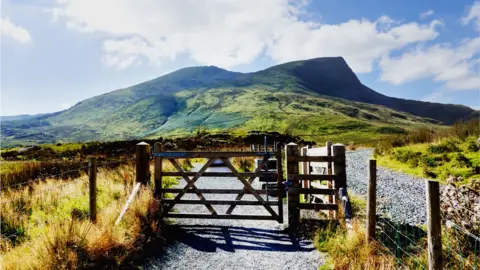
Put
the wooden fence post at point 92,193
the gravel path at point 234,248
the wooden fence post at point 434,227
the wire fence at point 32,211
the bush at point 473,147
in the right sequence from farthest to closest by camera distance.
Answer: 1. the bush at point 473,147
2. the wire fence at point 32,211
3. the wooden fence post at point 92,193
4. the gravel path at point 234,248
5. the wooden fence post at point 434,227

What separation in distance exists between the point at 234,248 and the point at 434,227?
4444 mm

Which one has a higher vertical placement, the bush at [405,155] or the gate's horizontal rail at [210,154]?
the gate's horizontal rail at [210,154]

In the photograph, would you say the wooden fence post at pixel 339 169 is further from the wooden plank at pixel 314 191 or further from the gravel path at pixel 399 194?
the gravel path at pixel 399 194

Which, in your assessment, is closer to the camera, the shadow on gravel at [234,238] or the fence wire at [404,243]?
the fence wire at [404,243]

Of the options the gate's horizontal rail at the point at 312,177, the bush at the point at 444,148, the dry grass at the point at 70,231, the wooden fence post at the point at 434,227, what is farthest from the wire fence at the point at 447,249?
the bush at the point at 444,148

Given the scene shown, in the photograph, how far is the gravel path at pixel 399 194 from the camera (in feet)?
30.1

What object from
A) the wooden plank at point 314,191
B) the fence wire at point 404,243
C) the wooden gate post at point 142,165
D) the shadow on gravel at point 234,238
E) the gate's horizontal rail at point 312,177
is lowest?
the shadow on gravel at point 234,238

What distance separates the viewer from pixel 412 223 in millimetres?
8281

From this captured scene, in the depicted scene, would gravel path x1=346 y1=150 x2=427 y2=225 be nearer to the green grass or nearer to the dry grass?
the green grass

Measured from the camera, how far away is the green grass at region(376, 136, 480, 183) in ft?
49.4

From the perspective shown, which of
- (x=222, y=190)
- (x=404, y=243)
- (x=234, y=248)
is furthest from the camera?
(x=222, y=190)

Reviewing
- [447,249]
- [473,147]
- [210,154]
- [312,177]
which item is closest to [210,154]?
[210,154]

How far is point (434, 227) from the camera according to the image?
12.1 ft

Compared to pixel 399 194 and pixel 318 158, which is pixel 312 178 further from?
pixel 399 194
